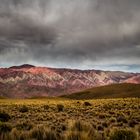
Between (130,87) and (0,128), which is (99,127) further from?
(130,87)

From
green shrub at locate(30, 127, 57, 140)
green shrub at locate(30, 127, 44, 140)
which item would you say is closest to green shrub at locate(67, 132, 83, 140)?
green shrub at locate(30, 127, 57, 140)

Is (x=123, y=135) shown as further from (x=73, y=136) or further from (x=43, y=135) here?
(x=43, y=135)

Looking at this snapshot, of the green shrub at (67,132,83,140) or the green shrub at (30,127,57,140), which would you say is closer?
the green shrub at (67,132,83,140)

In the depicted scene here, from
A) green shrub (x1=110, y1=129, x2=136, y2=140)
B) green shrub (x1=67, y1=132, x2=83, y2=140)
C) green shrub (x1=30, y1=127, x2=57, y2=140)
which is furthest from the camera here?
green shrub (x1=110, y1=129, x2=136, y2=140)

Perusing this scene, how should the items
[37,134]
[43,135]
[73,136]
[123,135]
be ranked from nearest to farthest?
[73,136], [43,135], [37,134], [123,135]

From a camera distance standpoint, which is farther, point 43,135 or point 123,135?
point 123,135

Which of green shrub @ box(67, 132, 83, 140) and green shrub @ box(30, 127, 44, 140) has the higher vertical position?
green shrub @ box(67, 132, 83, 140)

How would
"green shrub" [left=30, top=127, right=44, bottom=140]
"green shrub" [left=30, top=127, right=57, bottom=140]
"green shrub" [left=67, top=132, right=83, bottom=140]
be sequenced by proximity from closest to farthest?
"green shrub" [left=67, top=132, right=83, bottom=140], "green shrub" [left=30, top=127, right=57, bottom=140], "green shrub" [left=30, top=127, right=44, bottom=140]

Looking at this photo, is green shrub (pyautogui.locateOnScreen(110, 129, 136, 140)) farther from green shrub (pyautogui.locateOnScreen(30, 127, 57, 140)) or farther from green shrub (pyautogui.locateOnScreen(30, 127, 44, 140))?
green shrub (pyautogui.locateOnScreen(30, 127, 44, 140))

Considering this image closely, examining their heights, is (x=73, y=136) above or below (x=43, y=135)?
above

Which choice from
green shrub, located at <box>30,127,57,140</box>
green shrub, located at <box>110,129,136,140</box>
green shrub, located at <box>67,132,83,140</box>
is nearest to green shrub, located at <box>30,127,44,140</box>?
green shrub, located at <box>30,127,57,140</box>

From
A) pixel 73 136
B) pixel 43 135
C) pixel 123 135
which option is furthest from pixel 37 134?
pixel 123 135

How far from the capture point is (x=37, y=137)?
1202cm

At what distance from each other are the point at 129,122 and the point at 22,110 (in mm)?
20764
